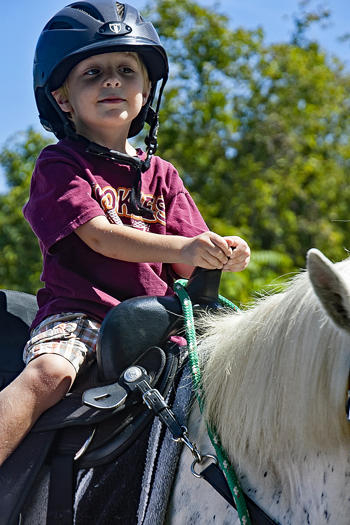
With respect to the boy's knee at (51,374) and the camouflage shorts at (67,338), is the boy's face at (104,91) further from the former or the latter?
the boy's knee at (51,374)

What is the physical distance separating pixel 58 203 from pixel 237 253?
0.70 metres

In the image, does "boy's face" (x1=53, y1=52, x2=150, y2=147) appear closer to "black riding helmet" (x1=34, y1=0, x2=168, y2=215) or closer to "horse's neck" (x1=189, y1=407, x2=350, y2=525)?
"black riding helmet" (x1=34, y1=0, x2=168, y2=215)

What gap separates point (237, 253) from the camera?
6.26 feet

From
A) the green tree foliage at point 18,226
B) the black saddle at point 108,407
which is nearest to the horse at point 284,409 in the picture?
the black saddle at point 108,407

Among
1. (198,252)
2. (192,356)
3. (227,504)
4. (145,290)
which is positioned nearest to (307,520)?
(227,504)

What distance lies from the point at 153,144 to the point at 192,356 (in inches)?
46.2

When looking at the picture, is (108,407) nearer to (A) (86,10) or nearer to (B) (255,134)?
(A) (86,10)

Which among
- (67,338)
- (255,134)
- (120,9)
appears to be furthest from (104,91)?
(255,134)

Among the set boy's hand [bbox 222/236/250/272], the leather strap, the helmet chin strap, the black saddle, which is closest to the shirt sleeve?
the helmet chin strap

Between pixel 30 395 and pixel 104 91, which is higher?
pixel 104 91

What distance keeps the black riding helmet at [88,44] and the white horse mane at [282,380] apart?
2.99 feet

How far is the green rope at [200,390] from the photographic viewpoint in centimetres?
147

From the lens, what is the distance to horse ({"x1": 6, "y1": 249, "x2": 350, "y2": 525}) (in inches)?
52.3

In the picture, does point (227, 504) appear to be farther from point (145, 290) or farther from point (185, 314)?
point (145, 290)
